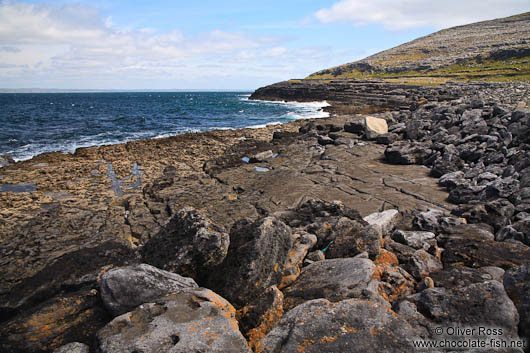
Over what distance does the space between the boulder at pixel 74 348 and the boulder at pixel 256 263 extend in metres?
1.71

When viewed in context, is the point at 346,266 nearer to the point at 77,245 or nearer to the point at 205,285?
the point at 205,285

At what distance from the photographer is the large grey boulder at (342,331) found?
9.80 feet

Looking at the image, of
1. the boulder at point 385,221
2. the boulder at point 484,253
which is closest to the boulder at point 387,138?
the boulder at point 385,221

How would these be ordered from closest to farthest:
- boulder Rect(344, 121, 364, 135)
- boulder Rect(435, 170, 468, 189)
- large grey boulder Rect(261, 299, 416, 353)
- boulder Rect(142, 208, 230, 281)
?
large grey boulder Rect(261, 299, 416, 353)
boulder Rect(142, 208, 230, 281)
boulder Rect(435, 170, 468, 189)
boulder Rect(344, 121, 364, 135)

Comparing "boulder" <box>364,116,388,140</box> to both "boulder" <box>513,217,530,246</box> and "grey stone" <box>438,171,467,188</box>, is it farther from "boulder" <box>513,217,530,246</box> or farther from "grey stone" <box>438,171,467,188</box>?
"boulder" <box>513,217,530,246</box>

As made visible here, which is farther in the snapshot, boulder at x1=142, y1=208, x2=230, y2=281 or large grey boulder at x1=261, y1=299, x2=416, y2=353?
boulder at x1=142, y1=208, x2=230, y2=281

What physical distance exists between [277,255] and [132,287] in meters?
2.08

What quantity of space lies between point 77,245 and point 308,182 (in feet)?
26.2

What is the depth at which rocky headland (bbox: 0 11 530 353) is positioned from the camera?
10.9 feet

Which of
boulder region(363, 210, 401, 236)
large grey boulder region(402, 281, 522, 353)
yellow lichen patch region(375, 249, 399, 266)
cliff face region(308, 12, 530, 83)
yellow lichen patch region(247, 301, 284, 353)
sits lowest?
boulder region(363, 210, 401, 236)

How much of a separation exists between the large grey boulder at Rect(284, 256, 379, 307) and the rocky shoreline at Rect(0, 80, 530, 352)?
24 millimetres

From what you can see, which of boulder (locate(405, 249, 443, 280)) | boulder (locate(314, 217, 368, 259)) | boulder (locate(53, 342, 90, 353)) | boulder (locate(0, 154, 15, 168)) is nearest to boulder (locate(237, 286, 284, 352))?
boulder (locate(53, 342, 90, 353))

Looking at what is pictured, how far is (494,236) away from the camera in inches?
254

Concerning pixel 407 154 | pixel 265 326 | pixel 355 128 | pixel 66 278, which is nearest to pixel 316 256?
pixel 265 326
